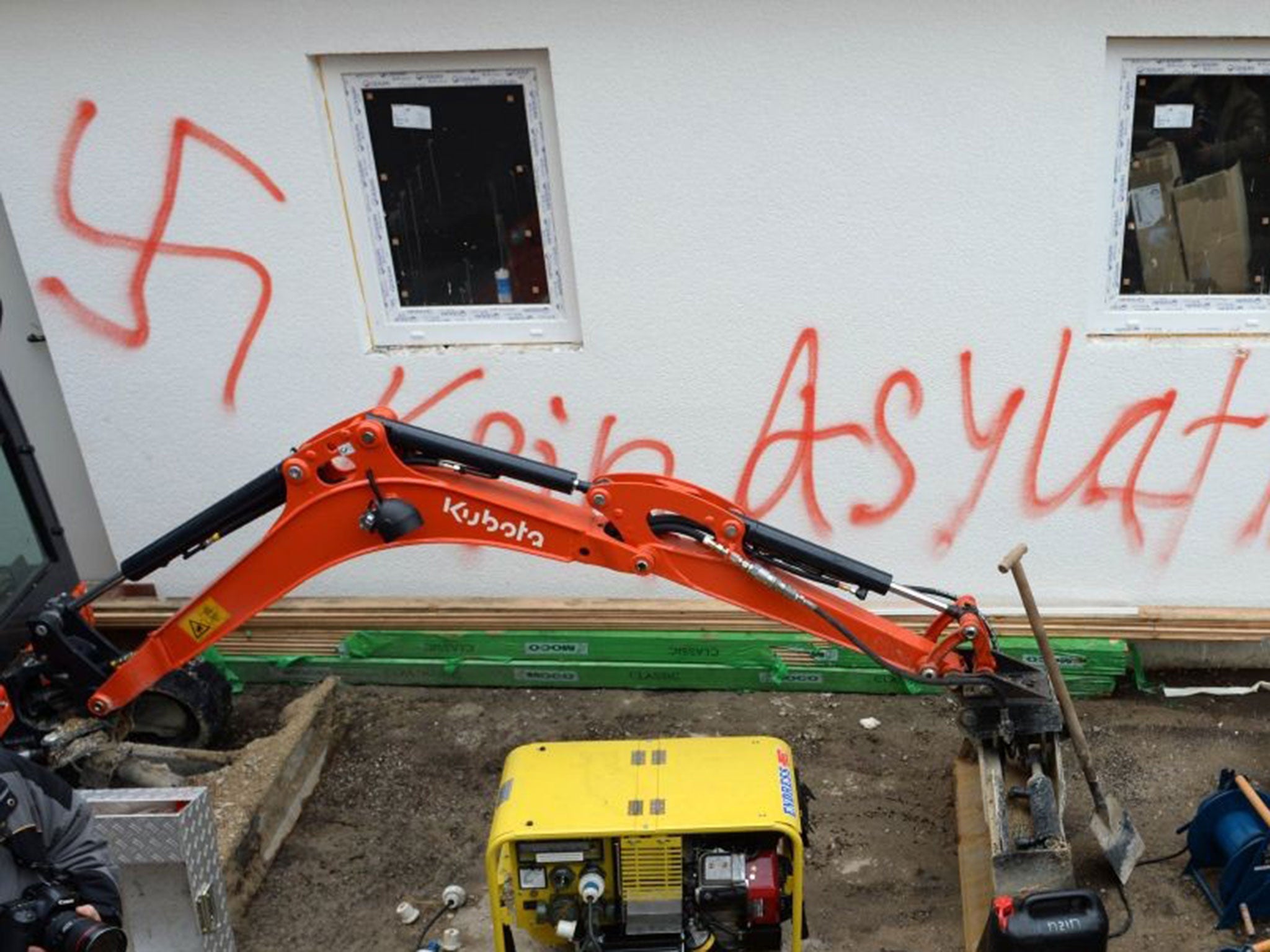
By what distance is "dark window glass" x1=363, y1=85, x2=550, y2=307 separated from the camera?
5809 millimetres

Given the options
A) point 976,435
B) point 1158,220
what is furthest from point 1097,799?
point 1158,220

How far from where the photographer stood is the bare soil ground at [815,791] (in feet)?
16.7

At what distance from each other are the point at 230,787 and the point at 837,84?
411cm

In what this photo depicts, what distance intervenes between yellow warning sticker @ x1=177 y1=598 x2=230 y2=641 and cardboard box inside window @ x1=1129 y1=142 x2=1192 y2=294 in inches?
174

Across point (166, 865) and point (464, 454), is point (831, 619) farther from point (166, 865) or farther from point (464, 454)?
point (166, 865)

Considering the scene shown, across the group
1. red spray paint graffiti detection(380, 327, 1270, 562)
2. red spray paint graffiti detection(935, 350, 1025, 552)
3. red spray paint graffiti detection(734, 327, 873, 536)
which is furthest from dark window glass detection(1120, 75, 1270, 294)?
red spray paint graffiti detection(734, 327, 873, 536)

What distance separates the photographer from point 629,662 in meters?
6.48

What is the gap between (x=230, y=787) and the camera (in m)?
5.45

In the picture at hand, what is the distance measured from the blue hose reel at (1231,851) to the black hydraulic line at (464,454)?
289cm

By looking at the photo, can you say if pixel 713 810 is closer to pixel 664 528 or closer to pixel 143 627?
pixel 664 528

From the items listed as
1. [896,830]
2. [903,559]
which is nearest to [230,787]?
[896,830]

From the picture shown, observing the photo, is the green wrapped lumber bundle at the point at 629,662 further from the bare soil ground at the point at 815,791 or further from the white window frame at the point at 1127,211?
the white window frame at the point at 1127,211

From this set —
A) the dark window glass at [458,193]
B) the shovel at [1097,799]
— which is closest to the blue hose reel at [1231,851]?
the shovel at [1097,799]

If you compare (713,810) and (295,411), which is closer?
(713,810)
